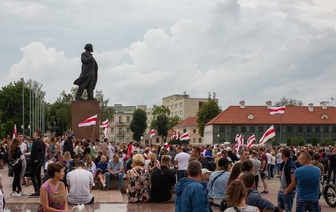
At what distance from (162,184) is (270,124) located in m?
99.0

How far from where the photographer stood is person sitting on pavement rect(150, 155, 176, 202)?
534 inches

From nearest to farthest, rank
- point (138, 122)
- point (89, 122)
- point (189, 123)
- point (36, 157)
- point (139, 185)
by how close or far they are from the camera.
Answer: point (139, 185) < point (36, 157) < point (89, 122) < point (138, 122) < point (189, 123)

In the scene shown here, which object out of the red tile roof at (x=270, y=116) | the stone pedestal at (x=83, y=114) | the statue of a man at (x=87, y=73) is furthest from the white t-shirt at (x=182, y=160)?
the red tile roof at (x=270, y=116)

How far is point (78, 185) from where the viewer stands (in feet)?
42.7

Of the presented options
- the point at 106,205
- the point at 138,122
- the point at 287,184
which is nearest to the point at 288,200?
the point at 287,184

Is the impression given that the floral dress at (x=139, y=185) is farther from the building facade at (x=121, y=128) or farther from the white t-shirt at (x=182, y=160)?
the building facade at (x=121, y=128)

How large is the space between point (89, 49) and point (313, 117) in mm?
90317

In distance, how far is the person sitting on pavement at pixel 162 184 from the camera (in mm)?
13570

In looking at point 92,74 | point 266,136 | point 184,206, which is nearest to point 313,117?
point 266,136

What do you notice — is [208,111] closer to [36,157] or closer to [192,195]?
[36,157]

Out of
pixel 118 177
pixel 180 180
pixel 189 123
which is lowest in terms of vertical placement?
pixel 118 177

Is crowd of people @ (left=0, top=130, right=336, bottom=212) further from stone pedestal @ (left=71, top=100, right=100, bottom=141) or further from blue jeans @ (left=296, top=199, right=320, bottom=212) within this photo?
stone pedestal @ (left=71, top=100, right=100, bottom=141)

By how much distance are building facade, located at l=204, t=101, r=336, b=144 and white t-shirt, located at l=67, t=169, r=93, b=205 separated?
95.6m

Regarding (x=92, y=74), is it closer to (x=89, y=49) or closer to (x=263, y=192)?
(x=89, y=49)
